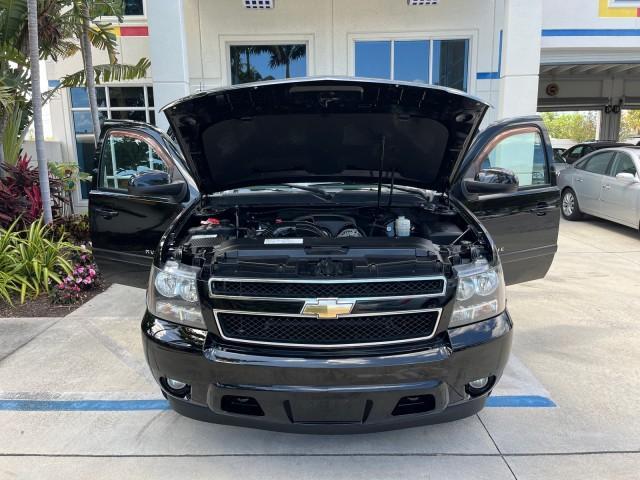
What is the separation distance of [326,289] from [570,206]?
926 cm

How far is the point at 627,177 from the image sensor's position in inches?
309

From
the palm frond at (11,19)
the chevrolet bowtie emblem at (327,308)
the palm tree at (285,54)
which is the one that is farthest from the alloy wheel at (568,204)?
the palm frond at (11,19)

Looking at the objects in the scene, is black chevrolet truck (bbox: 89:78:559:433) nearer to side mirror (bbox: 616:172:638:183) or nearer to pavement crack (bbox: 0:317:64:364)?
pavement crack (bbox: 0:317:64:364)

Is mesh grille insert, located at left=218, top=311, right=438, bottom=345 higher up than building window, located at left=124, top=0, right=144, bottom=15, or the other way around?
building window, located at left=124, top=0, right=144, bottom=15

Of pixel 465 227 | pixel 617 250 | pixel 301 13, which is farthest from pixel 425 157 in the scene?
pixel 301 13

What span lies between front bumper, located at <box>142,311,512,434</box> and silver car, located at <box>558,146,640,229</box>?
23.2 feet

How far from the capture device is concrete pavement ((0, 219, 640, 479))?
2.58 metres

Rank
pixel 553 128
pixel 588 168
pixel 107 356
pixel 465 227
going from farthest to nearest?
1. pixel 553 128
2. pixel 588 168
3. pixel 107 356
4. pixel 465 227

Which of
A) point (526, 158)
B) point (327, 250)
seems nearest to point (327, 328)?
point (327, 250)

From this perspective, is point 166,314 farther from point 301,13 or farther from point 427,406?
point 301,13

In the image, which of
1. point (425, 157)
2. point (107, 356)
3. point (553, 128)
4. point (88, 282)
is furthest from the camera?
point (553, 128)

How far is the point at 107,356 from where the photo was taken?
3.91 m

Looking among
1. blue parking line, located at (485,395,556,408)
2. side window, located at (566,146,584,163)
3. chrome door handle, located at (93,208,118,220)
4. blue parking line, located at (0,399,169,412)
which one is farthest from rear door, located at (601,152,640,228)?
blue parking line, located at (0,399,169,412)

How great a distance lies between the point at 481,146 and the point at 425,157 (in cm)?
80
